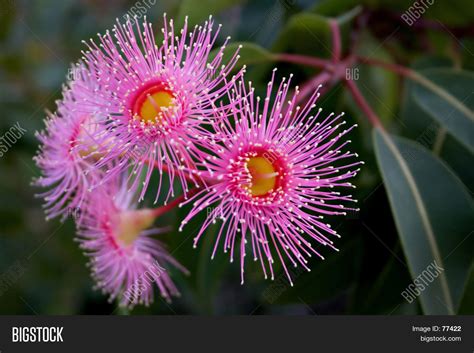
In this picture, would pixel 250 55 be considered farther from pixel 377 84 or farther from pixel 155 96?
pixel 377 84

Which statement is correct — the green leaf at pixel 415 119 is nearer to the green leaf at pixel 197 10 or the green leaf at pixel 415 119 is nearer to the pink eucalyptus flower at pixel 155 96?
the green leaf at pixel 197 10

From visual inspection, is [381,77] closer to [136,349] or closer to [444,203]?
[444,203]

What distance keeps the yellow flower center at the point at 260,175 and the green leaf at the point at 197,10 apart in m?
0.44

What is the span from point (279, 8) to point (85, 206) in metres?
0.91

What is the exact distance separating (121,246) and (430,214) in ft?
2.41

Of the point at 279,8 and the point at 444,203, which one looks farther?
the point at 279,8

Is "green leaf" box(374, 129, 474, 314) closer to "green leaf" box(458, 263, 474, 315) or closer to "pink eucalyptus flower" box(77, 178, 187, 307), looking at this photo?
"green leaf" box(458, 263, 474, 315)

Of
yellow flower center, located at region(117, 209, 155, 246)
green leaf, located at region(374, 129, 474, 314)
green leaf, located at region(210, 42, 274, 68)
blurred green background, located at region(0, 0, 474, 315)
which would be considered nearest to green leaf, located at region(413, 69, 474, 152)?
blurred green background, located at region(0, 0, 474, 315)

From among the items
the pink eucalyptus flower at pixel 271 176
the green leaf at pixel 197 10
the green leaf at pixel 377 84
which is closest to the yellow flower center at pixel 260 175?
the pink eucalyptus flower at pixel 271 176

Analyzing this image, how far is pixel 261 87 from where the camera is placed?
4.84 ft

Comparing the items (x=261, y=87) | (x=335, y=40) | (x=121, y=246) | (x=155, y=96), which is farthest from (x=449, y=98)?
(x=121, y=246)

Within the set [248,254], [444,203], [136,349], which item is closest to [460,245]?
[444,203]

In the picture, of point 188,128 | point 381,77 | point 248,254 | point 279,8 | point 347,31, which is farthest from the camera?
point 381,77

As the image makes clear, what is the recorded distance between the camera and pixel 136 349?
137 cm
